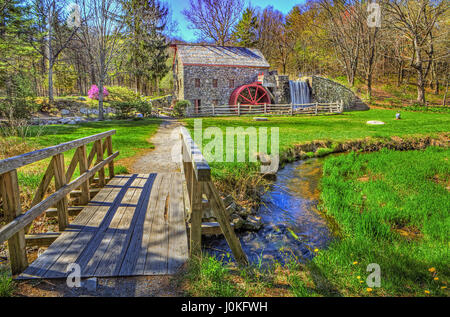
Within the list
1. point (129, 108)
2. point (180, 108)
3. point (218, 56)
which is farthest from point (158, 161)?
point (218, 56)

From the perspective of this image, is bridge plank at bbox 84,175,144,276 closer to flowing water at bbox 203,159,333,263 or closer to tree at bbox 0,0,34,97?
flowing water at bbox 203,159,333,263

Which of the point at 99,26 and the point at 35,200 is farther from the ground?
the point at 99,26

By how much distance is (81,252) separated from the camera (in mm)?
2764

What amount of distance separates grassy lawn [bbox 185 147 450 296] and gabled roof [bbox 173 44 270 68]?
19.3 m

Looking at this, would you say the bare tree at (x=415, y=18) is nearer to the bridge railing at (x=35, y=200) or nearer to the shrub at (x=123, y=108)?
the shrub at (x=123, y=108)

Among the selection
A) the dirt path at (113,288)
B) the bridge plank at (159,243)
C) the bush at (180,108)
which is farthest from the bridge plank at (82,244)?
the bush at (180,108)

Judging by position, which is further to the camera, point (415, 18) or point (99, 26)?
point (415, 18)

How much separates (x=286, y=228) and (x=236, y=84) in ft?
73.6

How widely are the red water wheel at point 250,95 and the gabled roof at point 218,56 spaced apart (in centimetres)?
231

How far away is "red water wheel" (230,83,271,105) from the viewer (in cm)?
2434

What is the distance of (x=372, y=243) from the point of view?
346 cm

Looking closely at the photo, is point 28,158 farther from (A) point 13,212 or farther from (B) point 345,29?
(B) point 345,29

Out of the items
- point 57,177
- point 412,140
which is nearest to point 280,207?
point 57,177
